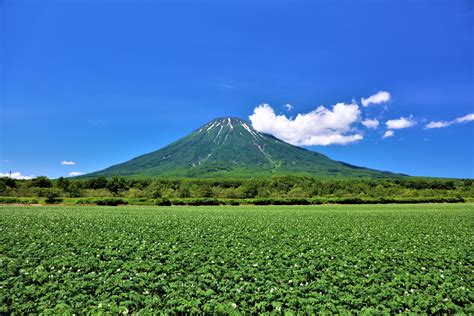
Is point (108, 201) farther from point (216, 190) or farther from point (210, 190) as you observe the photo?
point (216, 190)

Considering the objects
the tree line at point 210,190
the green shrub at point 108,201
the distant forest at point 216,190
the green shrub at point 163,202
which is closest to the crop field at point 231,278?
the green shrub at point 163,202

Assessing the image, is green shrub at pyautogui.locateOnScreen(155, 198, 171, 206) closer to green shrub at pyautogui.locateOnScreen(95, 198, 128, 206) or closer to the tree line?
the tree line

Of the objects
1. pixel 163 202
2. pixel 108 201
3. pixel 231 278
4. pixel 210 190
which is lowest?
pixel 231 278

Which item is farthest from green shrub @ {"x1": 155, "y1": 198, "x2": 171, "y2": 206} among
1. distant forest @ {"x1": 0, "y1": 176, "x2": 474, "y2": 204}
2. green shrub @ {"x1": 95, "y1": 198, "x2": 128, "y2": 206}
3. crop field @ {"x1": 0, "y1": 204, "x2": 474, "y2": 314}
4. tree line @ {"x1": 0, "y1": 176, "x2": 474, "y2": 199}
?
crop field @ {"x1": 0, "y1": 204, "x2": 474, "y2": 314}

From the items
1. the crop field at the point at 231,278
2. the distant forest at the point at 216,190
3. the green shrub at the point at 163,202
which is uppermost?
the distant forest at the point at 216,190

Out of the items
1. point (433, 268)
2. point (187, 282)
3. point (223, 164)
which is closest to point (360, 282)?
point (433, 268)

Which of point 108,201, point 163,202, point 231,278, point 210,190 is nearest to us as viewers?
point 231,278

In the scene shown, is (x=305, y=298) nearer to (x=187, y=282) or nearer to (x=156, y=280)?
(x=187, y=282)

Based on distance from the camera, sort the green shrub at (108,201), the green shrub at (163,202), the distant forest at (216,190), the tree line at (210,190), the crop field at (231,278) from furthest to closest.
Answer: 1. the tree line at (210,190)
2. the distant forest at (216,190)
3. the green shrub at (163,202)
4. the green shrub at (108,201)
5. the crop field at (231,278)

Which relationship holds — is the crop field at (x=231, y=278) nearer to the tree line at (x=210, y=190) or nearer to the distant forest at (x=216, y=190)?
the distant forest at (x=216, y=190)

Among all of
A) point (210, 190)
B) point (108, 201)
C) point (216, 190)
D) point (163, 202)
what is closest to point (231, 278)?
point (163, 202)

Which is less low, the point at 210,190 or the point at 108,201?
the point at 210,190

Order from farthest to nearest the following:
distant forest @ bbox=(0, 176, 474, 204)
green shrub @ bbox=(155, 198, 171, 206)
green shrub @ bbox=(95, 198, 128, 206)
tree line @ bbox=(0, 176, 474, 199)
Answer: tree line @ bbox=(0, 176, 474, 199)
distant forest @ bbox=(0, 176, 474, 204)
green shrub @ bbox=(155, 198, 171, 206)
green shrub @ bbox=(95, 198, 128, 206)

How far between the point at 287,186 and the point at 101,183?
57.5 m
